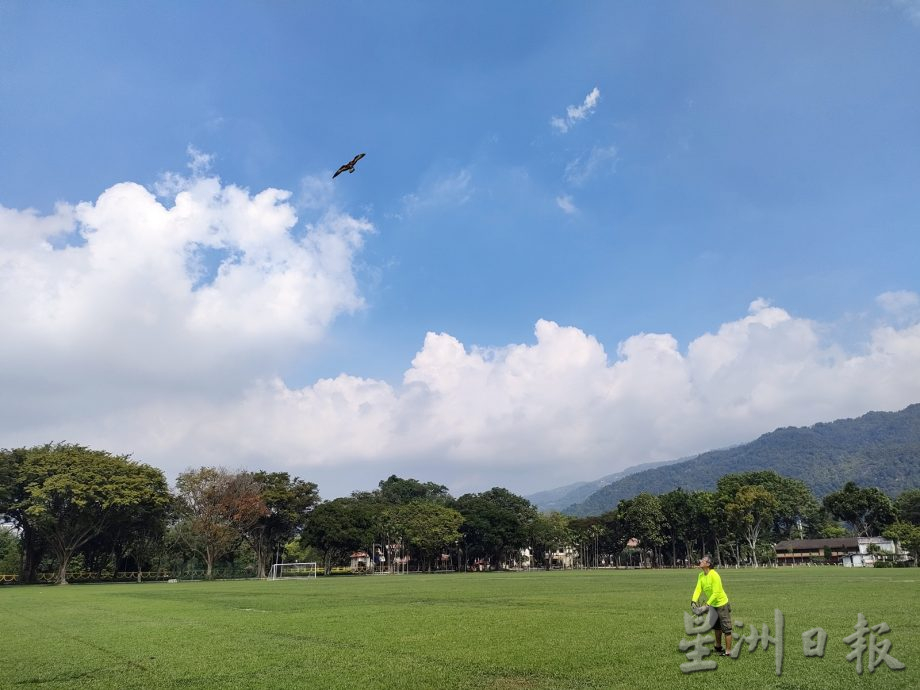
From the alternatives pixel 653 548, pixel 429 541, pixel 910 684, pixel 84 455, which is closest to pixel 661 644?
pixel 910 684

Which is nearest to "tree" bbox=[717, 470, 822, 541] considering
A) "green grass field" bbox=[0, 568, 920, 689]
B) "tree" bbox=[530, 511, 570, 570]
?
"tree" bbox=[530, 511, 570, 570]

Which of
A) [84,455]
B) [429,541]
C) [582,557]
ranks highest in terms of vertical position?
[84,455]

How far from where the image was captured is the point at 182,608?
936 inches

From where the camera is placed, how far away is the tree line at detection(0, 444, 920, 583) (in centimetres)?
5656

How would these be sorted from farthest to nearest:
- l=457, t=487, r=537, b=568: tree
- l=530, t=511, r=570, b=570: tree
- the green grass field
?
l=530, t=511, r=570, b=570: tree < l=457, t=487, r=537, b=568: tree < the green grass field

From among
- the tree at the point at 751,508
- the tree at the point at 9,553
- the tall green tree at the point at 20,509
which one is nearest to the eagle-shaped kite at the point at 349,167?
the tall green tree at the point at 20,509

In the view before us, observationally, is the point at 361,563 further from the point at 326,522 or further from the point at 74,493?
the point at 74,493

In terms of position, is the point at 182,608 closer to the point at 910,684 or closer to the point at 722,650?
the point at 722,650

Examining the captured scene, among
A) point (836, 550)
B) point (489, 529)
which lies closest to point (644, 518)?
point (489, 529)

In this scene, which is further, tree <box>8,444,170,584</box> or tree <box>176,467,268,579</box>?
tree <box>176,467,268,579</box>

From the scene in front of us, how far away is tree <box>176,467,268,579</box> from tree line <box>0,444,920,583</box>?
5.5 inches

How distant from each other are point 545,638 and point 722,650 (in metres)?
3.57

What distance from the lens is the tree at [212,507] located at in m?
64.9

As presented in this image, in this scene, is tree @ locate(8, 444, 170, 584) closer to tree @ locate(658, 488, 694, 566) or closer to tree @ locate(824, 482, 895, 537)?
tree @ locate(658, 488, 694, 566)
